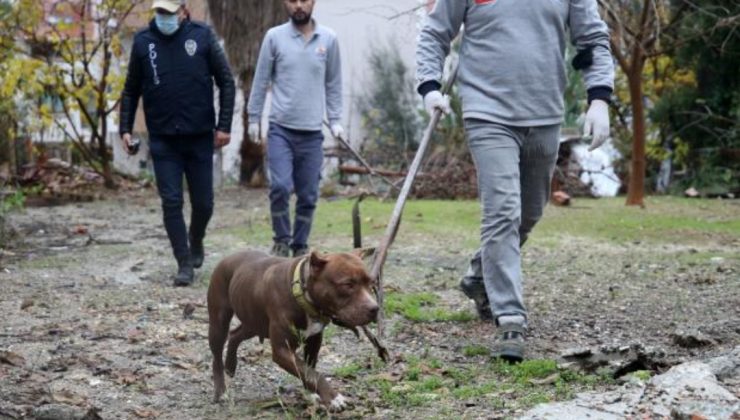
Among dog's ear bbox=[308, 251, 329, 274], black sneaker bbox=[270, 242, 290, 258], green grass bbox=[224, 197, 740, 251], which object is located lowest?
green grass bbox=[224, 197, 740, 251]

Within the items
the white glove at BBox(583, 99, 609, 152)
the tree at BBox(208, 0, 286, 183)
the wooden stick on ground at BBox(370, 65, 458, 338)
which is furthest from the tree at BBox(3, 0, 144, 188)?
the white glove at BBox(583, 99, 609, 152)

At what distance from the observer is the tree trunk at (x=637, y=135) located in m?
14.1

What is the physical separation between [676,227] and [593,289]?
4827 millimetres

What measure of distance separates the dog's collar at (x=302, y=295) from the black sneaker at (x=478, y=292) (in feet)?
7.14

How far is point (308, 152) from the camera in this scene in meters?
9.38

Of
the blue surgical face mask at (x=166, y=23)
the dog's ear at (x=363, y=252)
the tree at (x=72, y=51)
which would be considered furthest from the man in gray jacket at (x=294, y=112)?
the tree at (x=72, y=51)

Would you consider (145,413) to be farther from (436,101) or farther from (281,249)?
(281,249)

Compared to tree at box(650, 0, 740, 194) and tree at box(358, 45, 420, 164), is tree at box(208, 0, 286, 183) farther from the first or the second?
tree at box(650, 0, 740, 194)

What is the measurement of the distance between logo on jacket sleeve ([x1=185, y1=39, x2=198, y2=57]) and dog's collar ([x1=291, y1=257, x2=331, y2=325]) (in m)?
4.28

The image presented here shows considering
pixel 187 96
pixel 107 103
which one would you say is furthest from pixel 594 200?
pixel 187 96

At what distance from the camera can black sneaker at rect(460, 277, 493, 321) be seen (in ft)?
21.6

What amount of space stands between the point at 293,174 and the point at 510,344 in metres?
4.17

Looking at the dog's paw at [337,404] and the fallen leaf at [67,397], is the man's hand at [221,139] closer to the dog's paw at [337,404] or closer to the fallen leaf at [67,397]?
the fallen leaf at [67,397]

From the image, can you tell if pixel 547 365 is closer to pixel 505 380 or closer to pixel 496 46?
pixel 505 380
